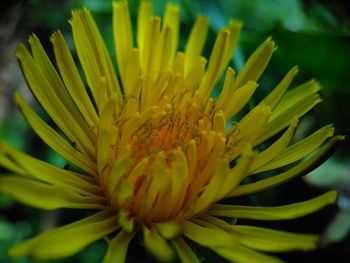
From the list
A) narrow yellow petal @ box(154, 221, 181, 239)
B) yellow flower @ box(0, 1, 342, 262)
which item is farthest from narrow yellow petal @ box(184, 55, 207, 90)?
narrow yellow petal @ box(154, 221, 181, 239)

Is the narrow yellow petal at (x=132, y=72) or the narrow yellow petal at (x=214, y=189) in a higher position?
the narrow yellow petal at (x=132, y=72)

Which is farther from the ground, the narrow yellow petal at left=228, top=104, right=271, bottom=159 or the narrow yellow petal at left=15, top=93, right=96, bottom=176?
the narrow yellow petal at left=15, top=93, right=96, bottom=176

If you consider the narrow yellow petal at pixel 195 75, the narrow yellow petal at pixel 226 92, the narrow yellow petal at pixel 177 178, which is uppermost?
the narrow yellow petal at pixel 195 75

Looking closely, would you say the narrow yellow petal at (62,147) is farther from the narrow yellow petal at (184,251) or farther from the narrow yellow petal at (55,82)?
the narrow yellow petal at (184,251)

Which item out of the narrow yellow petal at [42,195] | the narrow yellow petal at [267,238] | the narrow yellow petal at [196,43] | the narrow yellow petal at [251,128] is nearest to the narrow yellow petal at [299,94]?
the narrow yellow petal at [251,128]

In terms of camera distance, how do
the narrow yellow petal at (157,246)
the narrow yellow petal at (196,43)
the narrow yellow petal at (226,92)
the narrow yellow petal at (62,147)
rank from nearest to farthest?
the narrow yellow petal at (157,246), the narrow yellow petal at (62,147), the narrow yellow petal at (226,92), the narrow yellow petal at (196,43)

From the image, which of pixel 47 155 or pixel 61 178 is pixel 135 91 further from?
pixel 47 155

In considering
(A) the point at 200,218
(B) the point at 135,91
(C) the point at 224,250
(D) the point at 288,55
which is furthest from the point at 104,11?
(C) the point at 224,250

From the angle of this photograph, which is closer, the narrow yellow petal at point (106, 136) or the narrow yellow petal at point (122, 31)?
the narrow yellow petal at point (106, 136)

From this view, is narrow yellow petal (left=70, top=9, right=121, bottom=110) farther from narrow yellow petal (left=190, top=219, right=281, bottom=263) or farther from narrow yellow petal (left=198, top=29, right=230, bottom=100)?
narrow yellow petal (left=190, top=219, right=281, bottom=263)
